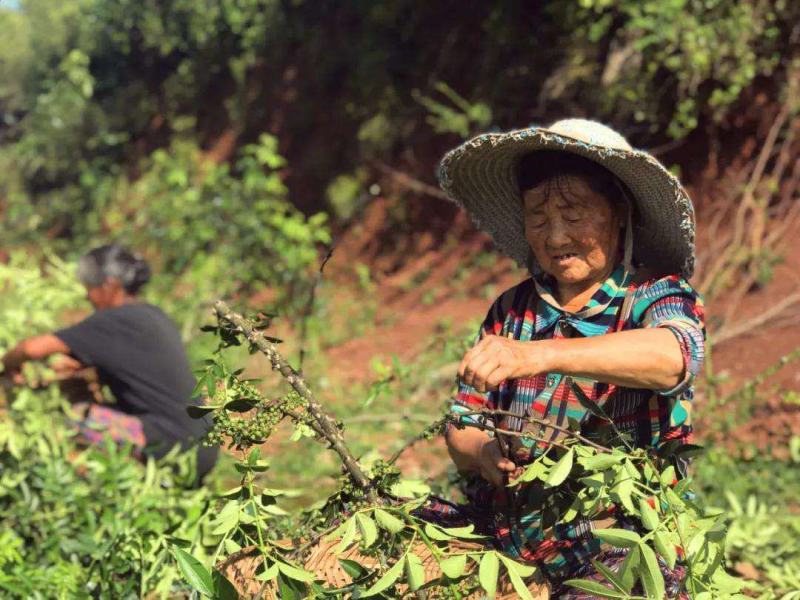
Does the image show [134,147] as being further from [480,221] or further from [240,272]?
[480,221]

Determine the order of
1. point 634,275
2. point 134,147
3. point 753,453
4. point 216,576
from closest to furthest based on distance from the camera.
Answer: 1. point 216,576
2. point 634,275
3. point 753,453
4. point 134,147

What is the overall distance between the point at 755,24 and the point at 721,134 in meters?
0.86

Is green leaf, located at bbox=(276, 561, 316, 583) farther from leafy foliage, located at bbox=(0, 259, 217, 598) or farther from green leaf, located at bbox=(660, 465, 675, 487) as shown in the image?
green leaf, located at bbox=(660, 465, 675, 487)

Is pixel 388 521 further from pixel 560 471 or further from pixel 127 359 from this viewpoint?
pixel 127 359

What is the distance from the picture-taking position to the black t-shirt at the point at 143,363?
162 inches

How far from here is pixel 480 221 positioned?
8.72ft

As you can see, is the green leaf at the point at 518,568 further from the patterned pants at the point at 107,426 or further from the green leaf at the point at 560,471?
the patterned pants at the point at 107,426

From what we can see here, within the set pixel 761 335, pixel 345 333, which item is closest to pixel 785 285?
pixel 761 335

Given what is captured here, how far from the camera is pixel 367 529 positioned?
1.76 m

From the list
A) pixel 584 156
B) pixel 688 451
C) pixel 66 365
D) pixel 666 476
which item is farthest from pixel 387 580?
pixel 66 365

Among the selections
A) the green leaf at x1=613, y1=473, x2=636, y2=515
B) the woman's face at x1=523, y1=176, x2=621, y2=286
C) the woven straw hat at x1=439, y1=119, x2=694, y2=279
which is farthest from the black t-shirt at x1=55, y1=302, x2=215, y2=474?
the green leaf at x1=613, y1=473, x2=636, y2=515

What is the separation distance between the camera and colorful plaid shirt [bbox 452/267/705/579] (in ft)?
7.09

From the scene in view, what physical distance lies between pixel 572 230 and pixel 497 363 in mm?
555

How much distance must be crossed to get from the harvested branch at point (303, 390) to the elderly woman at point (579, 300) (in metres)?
0.37
